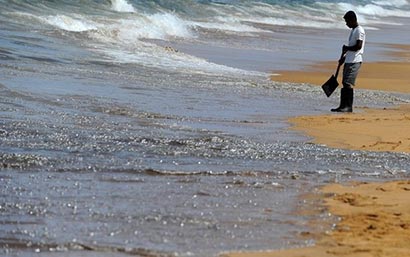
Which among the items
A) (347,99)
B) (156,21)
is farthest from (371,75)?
(156,21)

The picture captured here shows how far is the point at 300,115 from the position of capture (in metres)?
11.6

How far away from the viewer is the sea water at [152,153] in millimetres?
5457

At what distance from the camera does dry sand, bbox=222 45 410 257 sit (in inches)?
205

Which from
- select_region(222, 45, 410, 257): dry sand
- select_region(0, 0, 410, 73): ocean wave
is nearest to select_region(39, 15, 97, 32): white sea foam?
select_region(0, 0, 410, 73): ocean wave

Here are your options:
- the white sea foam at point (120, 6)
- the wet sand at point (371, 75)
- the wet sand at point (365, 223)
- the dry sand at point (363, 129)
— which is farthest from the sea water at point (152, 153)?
the white sea foam at point (120, 6)

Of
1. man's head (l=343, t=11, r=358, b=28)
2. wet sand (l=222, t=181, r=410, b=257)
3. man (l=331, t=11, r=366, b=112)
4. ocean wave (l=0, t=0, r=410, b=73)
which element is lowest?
ocean wave (l=0, t=0, r=410, b=73)

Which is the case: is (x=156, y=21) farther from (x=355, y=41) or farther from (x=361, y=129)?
(x=361, y=129)

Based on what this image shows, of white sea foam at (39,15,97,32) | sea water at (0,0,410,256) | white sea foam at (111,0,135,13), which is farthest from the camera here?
white sea foam at (111,0,135,13)

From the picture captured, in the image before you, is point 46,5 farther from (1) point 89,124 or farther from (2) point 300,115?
(1) point 89,124

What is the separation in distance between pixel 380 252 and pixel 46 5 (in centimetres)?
2373

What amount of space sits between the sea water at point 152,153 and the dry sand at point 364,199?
0.20 metres

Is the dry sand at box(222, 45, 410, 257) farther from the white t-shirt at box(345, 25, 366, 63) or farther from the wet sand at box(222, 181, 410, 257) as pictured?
the white t-shirt at box(345, 25, 366, 63)

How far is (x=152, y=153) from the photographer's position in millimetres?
7898

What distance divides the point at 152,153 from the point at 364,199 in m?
1.98
